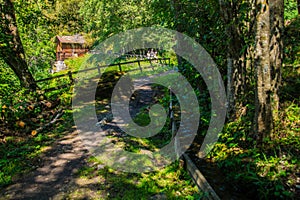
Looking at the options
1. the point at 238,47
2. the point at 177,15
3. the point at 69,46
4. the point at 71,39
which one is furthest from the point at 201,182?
the point at 69,46

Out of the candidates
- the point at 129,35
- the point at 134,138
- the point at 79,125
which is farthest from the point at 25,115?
the point at 129,35

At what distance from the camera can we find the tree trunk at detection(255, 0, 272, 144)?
168 inches

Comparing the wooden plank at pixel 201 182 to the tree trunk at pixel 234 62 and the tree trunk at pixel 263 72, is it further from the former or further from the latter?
the tree trunk at pixel 234 62

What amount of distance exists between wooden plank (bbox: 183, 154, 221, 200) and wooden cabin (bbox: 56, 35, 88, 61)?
48377 millimetres

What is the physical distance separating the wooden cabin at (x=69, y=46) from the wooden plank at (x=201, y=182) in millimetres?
48377

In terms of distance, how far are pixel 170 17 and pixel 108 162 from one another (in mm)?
5416

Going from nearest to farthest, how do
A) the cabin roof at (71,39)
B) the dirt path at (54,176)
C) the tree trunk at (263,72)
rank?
the tree trunk at (263,72), the dirt path at (54,176), the cabin roof at (71,39)

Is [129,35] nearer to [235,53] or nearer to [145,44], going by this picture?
[145,44]

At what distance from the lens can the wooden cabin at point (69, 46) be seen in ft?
160

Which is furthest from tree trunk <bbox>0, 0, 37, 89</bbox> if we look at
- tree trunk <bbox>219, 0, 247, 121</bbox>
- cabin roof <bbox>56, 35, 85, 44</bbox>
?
cabin roof <bbox>56, 35, 85, 44</bbox>

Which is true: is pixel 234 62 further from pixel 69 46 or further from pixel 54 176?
pixel 69 46

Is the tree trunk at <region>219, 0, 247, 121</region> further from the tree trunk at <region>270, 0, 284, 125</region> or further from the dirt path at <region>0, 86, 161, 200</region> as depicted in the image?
the dirt path at <region>0, 86, 161, 200</region>

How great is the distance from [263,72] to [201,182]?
93.6 inches

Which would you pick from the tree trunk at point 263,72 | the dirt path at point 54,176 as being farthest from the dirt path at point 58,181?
the tree trunk at point 263,72
